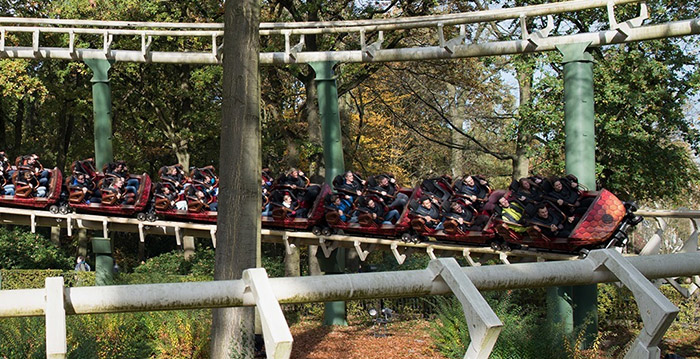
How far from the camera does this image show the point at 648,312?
2.50 metres

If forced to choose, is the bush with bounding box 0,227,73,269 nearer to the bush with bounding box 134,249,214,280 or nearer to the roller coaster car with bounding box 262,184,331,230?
the bush with bounding box 134,249,214,280

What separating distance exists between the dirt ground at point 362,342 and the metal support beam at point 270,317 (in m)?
7.35

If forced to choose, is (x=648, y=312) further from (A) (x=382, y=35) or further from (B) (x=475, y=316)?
(A) (x=382, y=35)

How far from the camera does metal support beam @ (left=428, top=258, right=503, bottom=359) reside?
2.31m

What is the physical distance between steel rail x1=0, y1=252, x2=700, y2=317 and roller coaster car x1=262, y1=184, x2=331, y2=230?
8.17 meters

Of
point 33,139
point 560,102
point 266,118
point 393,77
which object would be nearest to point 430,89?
point 393,77

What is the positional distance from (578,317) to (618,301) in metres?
3.10

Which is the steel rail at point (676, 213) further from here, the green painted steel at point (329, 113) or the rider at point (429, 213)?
the green painted steel at point (329, 113)

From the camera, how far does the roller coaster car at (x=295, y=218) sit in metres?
10.8

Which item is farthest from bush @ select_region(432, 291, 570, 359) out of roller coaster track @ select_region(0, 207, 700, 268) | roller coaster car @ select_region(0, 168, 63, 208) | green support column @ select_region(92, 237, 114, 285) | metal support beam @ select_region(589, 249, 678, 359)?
roller coaster car @ select_region(0, 168, 63, 208)

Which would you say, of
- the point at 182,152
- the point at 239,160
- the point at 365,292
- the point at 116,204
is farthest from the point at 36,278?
the point at 365,292

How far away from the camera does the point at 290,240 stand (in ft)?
36.5

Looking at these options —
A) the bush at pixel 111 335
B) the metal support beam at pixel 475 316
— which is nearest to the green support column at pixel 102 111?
the bush at pixel 111 335

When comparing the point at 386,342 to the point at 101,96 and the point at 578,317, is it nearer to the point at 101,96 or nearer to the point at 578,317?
the point at 578,317
